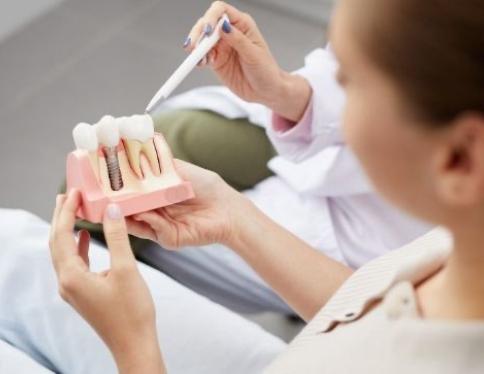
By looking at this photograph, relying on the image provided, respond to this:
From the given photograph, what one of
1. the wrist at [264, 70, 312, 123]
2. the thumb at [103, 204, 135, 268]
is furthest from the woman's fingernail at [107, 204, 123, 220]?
the wrist at [264, 70, 312, 123]

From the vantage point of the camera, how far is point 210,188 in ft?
2.76

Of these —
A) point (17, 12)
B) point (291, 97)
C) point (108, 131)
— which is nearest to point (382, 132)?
point (108, 131)

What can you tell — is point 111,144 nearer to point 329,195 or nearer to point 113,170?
point 113,170

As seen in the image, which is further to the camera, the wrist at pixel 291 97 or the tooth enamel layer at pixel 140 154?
the wrist at pixel 291 97

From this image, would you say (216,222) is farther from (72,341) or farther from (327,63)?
(327,63)

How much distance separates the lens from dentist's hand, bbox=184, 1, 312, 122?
0.89 m

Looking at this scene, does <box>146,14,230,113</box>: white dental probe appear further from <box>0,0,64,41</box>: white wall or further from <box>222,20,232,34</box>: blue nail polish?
<box>0,0,64,41</box>: white wall

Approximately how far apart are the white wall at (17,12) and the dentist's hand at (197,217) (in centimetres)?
128

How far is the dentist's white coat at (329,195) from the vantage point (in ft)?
3.45

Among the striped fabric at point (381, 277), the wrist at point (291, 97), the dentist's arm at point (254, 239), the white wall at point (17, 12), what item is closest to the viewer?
the striped fabric at point (381, 277)

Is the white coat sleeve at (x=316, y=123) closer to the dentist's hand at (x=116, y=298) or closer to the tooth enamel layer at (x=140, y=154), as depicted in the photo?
the tooth enamel layer at (x=140, y=154)

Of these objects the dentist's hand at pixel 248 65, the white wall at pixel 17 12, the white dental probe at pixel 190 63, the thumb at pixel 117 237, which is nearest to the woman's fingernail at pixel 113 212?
the thumb at pixel 117 237

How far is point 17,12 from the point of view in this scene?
194cm

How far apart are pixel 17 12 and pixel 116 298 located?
4.81 ft
